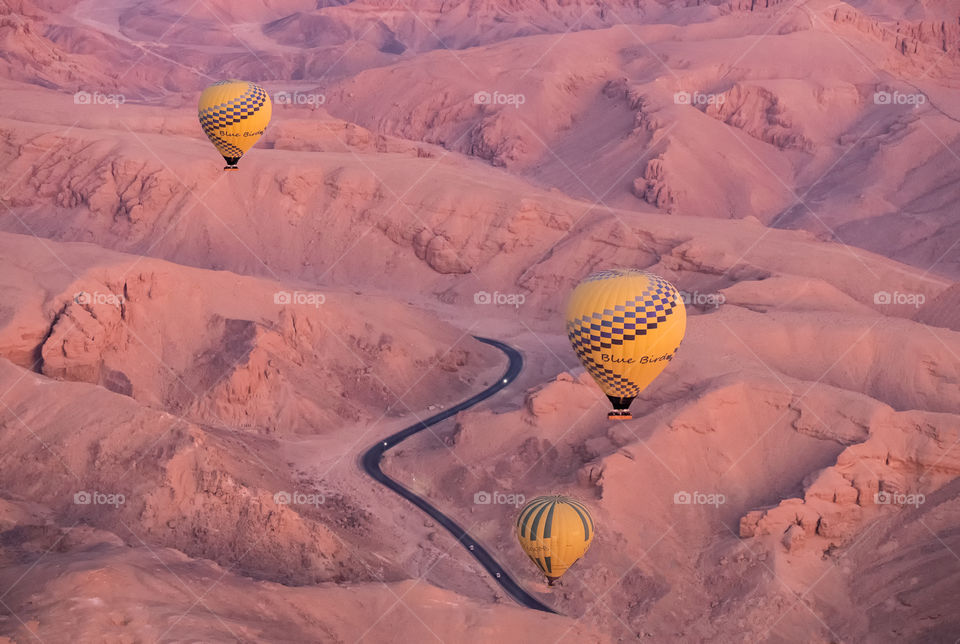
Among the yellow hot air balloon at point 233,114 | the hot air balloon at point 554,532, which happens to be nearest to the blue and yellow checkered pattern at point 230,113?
the yellow hot air balloon at point 233,114

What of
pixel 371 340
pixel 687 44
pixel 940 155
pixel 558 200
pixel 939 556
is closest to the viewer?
pixel 939 556

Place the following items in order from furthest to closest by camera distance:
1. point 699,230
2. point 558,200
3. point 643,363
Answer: point 558,200
point 699,230
point 643,363

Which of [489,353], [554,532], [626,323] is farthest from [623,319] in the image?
[489,353]

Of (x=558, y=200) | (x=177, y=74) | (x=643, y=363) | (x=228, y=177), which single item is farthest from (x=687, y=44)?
(x=643, y=363)

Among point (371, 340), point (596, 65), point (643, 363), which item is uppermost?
point (643, 363)

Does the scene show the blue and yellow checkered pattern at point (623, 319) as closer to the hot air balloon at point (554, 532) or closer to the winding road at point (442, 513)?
the hot air balloon at point (554, 532)

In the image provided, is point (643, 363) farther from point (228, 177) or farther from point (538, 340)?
point (228, 177)

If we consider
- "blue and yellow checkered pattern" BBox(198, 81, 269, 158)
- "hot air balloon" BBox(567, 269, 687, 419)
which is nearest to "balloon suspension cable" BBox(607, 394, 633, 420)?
"hot air balloon" BBox(567, 269, 687, 419)
